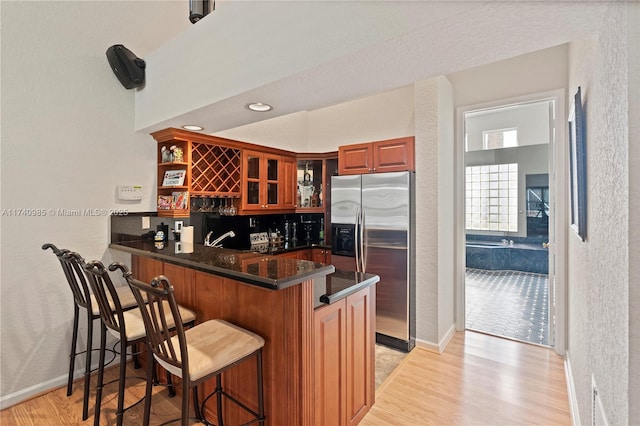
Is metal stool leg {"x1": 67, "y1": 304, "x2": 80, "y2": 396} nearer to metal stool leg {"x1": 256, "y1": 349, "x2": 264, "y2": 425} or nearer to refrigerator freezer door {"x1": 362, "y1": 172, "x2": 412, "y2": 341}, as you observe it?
metal stool leg {"x1": 256, "y1": 349, "x2": 264, "y2": 425}

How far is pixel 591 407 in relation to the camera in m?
1.39

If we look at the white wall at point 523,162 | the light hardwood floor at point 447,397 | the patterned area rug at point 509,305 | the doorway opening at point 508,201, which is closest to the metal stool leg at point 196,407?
the light hardwood floor at point 447,397

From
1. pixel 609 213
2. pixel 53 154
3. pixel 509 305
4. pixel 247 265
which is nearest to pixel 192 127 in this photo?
pixel 53 154

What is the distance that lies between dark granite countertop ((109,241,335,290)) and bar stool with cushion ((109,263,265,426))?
1.02 feet

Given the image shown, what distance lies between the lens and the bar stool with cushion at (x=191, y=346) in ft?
4.32

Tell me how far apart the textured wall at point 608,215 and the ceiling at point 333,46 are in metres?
0.19

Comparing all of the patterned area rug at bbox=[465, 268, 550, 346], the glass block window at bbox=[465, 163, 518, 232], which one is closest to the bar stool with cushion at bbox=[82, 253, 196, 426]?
the patterned area rug at bbox=[465, 268, 550, 346]

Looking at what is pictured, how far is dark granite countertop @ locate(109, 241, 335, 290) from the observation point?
1.46m

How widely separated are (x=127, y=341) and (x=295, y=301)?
3.34 feet

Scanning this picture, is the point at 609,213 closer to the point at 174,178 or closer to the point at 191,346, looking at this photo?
the point at 191,346

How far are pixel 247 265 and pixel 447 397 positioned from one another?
1.77 m

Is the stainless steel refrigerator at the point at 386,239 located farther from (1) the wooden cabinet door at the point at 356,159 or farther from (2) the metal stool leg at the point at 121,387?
(2) the metal stool leg at the point at 121,387

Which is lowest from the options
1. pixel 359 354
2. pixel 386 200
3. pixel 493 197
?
pixel 359 354

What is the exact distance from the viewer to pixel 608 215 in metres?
1.10
